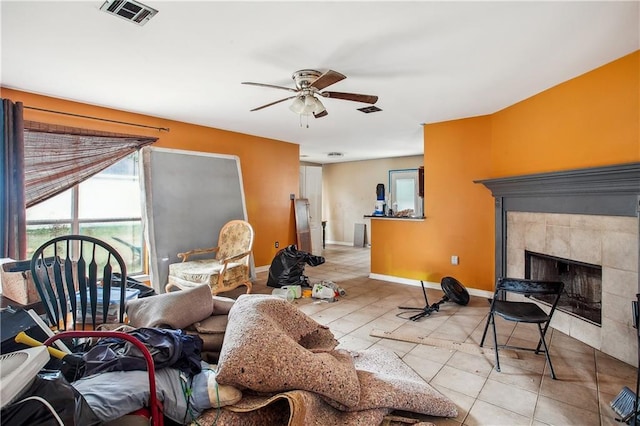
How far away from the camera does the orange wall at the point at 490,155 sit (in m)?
2.57

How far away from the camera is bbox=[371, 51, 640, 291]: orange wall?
101 inches

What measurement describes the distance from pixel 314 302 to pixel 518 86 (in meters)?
3.27

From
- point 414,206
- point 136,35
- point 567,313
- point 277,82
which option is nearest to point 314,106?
point 277,82

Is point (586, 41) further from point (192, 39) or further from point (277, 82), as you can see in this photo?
point (192, 39)

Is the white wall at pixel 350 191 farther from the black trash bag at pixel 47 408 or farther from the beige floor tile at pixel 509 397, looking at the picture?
the black trash bag at pixel 47 408

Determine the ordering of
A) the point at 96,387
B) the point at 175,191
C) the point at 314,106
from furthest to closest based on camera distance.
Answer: the point at 175,191 → the point at 314,106 → the point at 96,387

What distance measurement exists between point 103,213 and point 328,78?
11.1ft

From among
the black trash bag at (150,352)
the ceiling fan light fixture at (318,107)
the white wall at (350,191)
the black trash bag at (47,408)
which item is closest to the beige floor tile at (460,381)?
the black trash bag at (150,352)

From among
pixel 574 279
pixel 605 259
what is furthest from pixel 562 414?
pixel 574 279

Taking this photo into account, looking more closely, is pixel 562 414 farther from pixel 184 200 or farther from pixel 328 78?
pixel 184 200

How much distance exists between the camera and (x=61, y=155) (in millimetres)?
3385

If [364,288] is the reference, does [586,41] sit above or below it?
above

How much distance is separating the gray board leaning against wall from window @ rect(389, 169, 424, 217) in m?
4.53

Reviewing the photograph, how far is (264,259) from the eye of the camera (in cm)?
561
